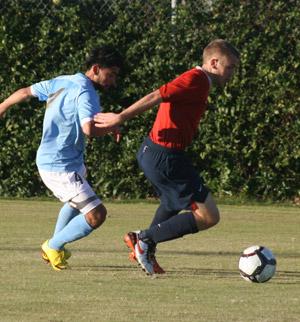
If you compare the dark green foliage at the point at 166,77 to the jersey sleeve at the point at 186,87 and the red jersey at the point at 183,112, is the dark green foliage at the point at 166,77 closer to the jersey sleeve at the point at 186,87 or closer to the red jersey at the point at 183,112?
the red jersey at the point at 183,112

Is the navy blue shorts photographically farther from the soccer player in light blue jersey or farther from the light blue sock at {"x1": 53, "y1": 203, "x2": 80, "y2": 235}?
the light blue sock at {"x1": 53, "y1": 203, "x2": 80, "y2": 235}

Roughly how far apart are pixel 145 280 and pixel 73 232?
889 mm

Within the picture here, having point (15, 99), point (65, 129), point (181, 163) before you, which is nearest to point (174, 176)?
point (181, 163)

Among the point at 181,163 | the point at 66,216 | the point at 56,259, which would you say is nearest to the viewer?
the point at 181,163

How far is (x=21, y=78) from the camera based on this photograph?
16094mm

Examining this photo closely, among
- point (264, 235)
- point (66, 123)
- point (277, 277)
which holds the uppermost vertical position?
point (66, 123)

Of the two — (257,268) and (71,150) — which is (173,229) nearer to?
(257,268)

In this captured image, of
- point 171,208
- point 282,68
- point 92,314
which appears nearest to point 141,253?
point 171,208

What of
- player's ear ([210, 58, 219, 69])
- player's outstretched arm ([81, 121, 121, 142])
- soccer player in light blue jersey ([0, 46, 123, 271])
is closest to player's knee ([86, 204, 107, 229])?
soccer player in light blue jersey ([0, 46, 123, 271])

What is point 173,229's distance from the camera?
9141 millimetres

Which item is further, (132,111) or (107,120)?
(107,120)

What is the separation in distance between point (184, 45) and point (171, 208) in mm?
6783

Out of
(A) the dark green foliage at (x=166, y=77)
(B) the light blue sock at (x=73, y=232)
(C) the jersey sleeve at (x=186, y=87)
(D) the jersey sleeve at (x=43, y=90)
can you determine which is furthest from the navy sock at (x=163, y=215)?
(A) the dark green foliage at (x=166, y=77)

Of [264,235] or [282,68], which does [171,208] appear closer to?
[264,235]
